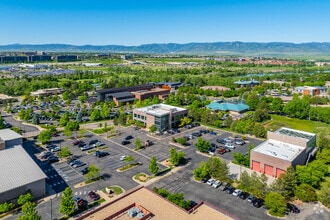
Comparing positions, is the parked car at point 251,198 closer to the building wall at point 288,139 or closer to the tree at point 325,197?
the tree at point 325,197

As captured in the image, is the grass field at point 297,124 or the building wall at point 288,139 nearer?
the building wall at point 288,139

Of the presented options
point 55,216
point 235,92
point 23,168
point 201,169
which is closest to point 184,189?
point 201,169

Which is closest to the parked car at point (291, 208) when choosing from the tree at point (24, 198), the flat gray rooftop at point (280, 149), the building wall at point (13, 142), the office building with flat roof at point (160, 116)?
the flat gray rooftop at point (280, 149)

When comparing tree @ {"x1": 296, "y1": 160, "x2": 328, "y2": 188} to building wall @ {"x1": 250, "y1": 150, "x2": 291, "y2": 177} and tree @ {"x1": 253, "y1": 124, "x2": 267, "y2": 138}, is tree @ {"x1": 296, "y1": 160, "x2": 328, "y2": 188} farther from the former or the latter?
tree @ {"x1": 253, "y1": 124, "x2": 267, "y2": 138}

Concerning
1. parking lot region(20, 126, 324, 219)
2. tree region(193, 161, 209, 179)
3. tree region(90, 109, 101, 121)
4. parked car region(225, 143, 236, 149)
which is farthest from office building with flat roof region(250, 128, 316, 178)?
tree region(90, 109, 101, 121)

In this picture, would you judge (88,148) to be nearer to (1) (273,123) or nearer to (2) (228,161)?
(2) (228,161)

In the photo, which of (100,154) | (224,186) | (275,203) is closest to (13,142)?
(100,154)
